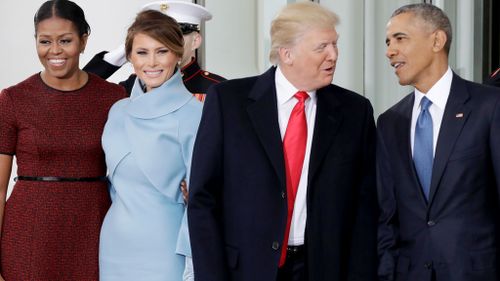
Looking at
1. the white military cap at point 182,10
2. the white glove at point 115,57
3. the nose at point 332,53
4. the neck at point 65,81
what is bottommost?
the neck at point 65,81

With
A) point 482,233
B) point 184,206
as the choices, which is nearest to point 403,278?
point 482,233

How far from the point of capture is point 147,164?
254cm

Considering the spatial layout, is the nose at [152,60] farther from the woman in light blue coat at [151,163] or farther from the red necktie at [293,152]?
the red necktie at [293,152]

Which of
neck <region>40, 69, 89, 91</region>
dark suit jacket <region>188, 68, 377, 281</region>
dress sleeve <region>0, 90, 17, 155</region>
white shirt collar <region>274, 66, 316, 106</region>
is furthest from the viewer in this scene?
neck <region>40, 69, 89, 91</region>

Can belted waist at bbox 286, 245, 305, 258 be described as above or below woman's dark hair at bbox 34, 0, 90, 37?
below

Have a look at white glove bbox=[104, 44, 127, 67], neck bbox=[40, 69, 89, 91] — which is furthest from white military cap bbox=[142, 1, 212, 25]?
neck bbox=[40, 69, 89, 91]

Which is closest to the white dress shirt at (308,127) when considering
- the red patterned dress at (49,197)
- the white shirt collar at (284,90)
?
the white shirt collar at (284,90)

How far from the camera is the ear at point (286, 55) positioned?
251 cm

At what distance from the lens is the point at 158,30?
2594 millimetres

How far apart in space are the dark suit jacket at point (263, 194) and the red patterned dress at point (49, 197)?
1.25 ft

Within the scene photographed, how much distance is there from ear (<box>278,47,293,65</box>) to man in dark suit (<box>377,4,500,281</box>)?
0.34 m

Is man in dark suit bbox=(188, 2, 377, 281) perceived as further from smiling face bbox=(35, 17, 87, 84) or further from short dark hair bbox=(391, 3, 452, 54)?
smiling face bbox=(35, 17, 87, 84)

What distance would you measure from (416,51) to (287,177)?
0.60 m

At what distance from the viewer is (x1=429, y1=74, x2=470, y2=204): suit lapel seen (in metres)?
2.49
